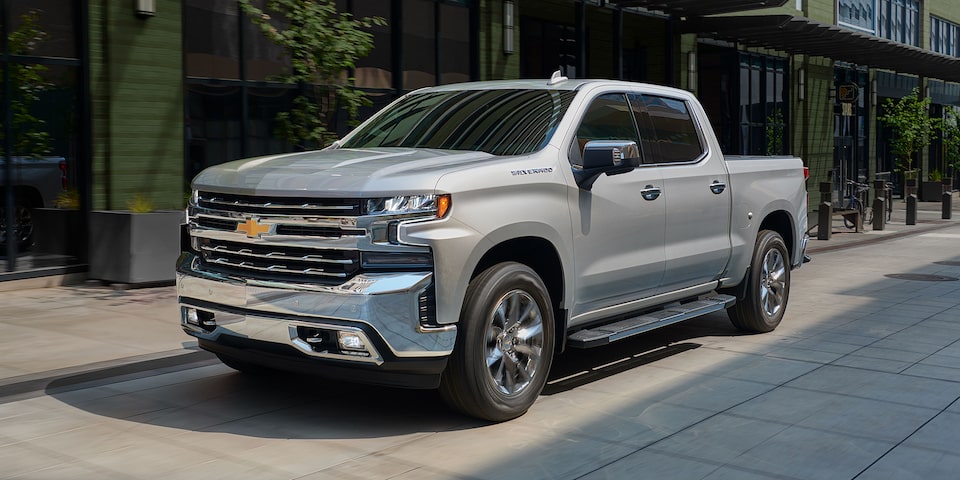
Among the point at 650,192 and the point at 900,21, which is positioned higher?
the point at 900,21

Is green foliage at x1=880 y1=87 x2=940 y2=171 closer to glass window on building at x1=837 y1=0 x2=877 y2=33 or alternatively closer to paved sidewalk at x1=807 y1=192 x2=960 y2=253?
glass window on building at x1=837 y1=0 x2=877 y2=33

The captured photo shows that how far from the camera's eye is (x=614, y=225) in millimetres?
6816

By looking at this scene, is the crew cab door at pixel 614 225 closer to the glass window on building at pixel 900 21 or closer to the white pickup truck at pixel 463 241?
the white pickup truck at pixel 463 241

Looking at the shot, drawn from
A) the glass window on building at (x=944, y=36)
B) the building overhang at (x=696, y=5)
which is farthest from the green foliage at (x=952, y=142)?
the building overhang at (x=696, y=5)

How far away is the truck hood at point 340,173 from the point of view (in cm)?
549

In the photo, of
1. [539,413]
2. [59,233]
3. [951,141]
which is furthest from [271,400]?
[951,141]

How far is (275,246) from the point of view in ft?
18.7

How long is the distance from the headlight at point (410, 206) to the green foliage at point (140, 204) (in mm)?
7389

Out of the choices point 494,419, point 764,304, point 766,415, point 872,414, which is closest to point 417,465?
point 494,419

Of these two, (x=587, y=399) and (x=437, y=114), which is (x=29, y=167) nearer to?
(x=437, y=114)

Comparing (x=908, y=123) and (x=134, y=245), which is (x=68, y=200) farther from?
(x=908, y=123)

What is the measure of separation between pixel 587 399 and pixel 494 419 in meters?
0.91

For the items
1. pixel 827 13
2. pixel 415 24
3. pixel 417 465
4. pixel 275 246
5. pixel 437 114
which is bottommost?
pixel 417 465

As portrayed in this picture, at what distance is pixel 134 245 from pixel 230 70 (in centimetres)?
331
